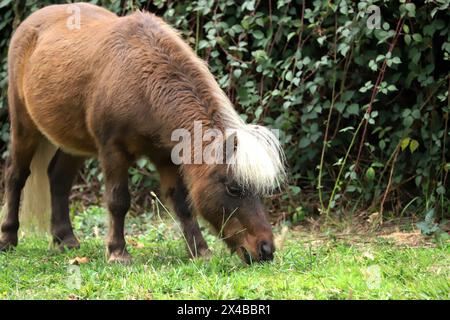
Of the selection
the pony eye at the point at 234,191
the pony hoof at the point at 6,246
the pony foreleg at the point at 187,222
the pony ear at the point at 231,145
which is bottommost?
the pony hoof at the point at 6,246

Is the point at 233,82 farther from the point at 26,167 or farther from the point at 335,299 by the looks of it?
the point at 335,299

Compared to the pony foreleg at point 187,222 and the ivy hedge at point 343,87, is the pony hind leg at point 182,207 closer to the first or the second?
the pony foreleg at point 187,222

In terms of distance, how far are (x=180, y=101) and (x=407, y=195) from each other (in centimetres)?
302

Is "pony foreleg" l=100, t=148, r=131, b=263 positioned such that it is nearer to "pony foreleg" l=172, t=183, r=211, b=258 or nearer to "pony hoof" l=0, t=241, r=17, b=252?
"pony foreleg" l=172, t=183, r=211, b=258

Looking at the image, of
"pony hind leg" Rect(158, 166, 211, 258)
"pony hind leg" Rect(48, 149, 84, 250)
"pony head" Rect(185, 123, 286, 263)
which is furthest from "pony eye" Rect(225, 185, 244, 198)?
"pony hind leg" Rect(48, 149, 84, 250)

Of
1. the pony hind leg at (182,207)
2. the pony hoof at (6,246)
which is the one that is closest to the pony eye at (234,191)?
the pony hind leg at (182,207)

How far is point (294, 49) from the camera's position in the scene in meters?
7.88

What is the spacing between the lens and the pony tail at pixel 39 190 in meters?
7.27

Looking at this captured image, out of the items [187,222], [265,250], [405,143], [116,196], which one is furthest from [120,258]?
[405,143]

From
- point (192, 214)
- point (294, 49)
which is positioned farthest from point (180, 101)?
point (294, 49)

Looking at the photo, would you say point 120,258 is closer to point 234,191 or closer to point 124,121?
point 124,121

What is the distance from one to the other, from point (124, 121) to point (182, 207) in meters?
0.94

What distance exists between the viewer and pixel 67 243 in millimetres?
6977

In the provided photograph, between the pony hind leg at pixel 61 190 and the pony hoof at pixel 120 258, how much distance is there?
4.04ft
